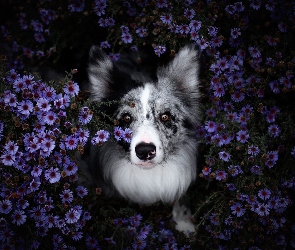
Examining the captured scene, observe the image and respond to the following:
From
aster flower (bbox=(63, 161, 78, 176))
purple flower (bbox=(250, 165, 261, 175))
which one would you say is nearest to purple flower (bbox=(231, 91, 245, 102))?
purple flower (bbox=(250, 165, 261, 175))

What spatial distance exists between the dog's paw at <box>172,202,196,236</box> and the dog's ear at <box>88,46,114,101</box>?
112 centimetres

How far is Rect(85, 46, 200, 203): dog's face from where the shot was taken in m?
2.98

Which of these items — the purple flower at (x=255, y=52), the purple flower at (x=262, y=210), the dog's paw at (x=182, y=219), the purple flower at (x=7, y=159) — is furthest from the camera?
the dog's paw at (x=182, y=219)

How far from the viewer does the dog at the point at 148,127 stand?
3.01 metres

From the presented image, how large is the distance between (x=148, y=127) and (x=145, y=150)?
7.5 inches

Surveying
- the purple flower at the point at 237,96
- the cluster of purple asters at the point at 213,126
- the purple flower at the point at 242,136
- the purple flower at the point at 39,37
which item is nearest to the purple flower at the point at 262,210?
the cluster of purple asters at the point at 213,126

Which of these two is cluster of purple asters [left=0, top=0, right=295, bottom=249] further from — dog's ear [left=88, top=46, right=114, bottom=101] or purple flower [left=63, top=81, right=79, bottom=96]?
dog's ear [left=88, top=46, right=114, bottom=101]

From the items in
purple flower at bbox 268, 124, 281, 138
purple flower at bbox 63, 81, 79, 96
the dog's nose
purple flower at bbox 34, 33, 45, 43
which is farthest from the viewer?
purple flower at bbox 34, 33, 45, 43

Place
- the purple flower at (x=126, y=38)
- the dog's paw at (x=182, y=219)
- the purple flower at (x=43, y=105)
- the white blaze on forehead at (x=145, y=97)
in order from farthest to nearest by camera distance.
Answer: the dog's paw at (x=182, y=219), the purple flower at (x=126, y=38), the white blaze on forehead at (x=145, y=97), the purple flower at (x=43, y=105)

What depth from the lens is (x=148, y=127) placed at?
2934 millimetres

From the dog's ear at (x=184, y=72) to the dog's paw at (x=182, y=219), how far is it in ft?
3.11

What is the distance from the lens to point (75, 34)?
369cm

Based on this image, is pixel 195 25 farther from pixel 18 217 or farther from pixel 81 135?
pixel 18 217

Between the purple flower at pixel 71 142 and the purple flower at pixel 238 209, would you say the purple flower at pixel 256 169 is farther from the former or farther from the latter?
the purple flower at pixel 71 142
